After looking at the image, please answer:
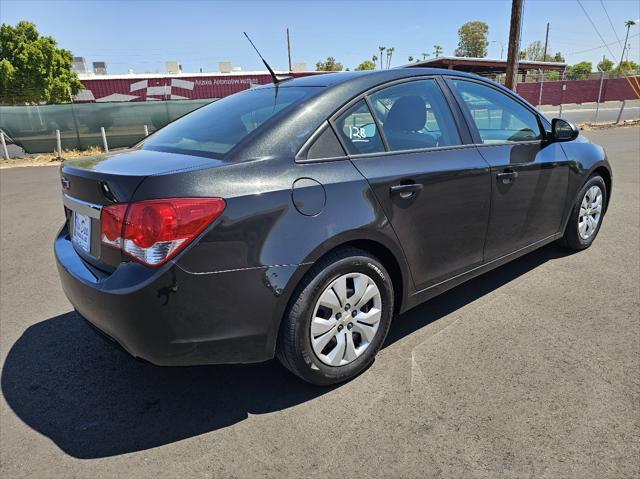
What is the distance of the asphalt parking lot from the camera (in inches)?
83.8

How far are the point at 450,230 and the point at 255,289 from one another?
1.44 meters

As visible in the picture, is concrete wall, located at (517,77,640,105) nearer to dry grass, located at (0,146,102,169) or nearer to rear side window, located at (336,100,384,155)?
dry grass, located at (0,146,102,169)

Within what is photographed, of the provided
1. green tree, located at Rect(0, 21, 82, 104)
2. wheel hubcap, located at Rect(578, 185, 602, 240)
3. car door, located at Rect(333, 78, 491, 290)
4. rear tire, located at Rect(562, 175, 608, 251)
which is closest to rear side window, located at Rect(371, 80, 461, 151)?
car door, located at Rect(333, 78, 491, 290)

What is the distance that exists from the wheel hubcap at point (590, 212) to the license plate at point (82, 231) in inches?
161

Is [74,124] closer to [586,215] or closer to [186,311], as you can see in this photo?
[586,215]

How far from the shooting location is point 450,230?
9.95ft

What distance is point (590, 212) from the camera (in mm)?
4578

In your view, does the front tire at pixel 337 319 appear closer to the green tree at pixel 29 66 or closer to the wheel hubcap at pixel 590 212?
the wheel hubcap at pixel 590 212

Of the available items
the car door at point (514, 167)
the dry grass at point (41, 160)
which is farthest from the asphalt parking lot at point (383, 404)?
the dry grass at point (41, 160)

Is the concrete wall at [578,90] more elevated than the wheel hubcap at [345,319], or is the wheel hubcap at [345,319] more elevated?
the concrete wall at [578,90]

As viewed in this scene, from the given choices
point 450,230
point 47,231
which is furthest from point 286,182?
point 47,231

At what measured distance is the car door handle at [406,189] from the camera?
2676mm

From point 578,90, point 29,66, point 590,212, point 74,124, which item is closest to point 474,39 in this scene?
point 578,90

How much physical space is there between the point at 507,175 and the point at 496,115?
25.0 inches
